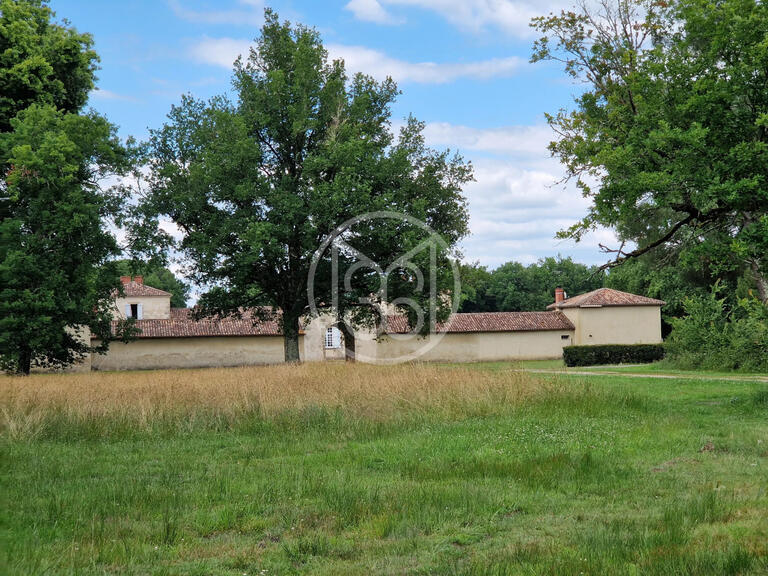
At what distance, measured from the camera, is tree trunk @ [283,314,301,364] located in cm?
3212

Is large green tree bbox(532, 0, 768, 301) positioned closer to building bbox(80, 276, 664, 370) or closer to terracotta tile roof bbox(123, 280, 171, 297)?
building bbox(80, 276, 664, 370)

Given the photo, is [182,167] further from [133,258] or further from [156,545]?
Answer: [156,545]

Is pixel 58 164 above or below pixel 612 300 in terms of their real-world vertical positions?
above

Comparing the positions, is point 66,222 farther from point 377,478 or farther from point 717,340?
point 717,340

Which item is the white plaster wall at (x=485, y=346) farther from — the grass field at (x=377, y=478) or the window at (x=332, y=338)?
the grass field at (x=377, y=478)

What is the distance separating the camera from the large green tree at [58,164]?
24625 mm

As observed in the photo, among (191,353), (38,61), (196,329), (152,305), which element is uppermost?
(38,61)

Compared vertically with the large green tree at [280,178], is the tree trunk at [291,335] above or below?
below

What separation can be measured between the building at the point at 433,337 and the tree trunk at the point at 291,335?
14.9m

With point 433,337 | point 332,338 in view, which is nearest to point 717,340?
point 433,337

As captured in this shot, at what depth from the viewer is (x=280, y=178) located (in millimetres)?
31594

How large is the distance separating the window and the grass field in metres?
39.8

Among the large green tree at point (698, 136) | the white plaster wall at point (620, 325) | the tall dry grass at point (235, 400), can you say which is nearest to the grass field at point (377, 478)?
the tall dry grass at point (235, 400)

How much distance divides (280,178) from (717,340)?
20962 millimetres
